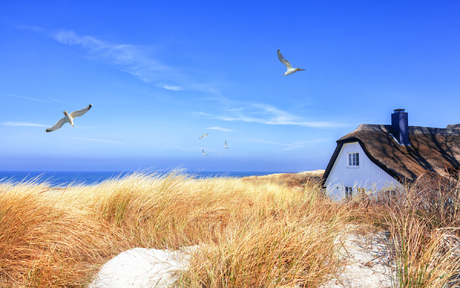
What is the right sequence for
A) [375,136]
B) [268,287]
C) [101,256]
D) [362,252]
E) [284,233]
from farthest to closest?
1. [375,136]
2. [101,256]
3. [362,252]
4. [284,233]
5. [268,287]

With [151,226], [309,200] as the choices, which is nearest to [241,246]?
[151,226]

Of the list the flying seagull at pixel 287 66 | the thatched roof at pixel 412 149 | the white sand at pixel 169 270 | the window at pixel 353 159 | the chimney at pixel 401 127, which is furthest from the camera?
the window at pixel 353 159

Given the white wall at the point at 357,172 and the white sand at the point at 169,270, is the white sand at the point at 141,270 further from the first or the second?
the white wall at the point at 357,172

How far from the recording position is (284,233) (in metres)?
3.09

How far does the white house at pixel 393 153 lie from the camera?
12.2 m

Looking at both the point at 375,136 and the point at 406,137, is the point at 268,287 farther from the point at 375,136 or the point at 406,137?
the point at 406,137

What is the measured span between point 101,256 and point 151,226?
2.83 ft

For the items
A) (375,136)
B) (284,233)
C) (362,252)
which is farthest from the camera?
(375,136)

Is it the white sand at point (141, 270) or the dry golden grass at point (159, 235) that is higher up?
the dry golden grass at point (159, 235)

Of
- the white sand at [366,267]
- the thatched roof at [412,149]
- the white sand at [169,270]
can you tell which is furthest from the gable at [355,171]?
the white sand at [169,270]

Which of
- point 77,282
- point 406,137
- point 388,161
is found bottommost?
point 77,282

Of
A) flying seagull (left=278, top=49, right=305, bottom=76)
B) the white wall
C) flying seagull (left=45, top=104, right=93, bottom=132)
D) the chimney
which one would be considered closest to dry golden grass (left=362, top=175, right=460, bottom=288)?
flying seagull (left=278, top=49, right=305, bottom=76)

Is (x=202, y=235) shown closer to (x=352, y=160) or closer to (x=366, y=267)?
(x=366, y=267)

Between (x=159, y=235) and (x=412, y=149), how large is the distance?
45.8ft
